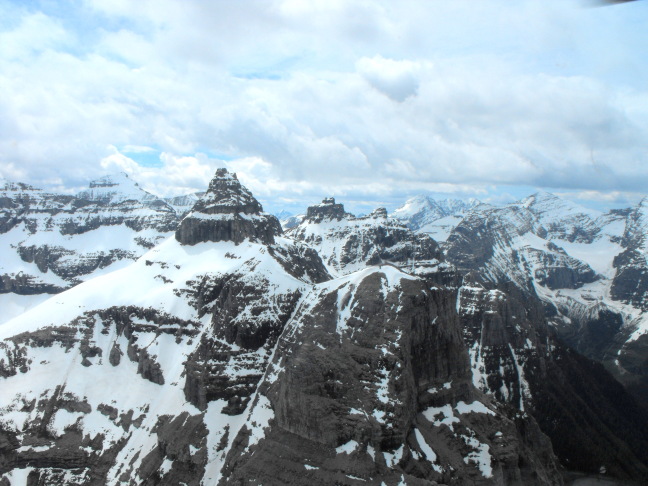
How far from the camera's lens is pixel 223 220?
161 meters

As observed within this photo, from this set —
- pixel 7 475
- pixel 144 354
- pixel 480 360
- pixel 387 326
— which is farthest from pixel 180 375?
pixel 480 360

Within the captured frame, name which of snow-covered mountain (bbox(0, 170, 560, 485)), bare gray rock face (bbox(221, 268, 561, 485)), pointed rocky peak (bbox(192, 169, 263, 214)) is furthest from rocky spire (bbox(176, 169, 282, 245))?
bare gray rock face (bbox(221, 268, 561, 485))

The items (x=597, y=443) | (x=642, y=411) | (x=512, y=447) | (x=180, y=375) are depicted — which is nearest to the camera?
(x=512, y=447)

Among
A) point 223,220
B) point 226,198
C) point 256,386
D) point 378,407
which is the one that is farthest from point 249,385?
point 226,198

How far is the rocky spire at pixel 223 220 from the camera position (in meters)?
160

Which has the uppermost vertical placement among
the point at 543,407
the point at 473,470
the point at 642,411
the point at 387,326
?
the point at 387,326

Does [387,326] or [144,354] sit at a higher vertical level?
[387,326]

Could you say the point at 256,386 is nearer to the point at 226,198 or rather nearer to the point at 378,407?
the point at 378,407

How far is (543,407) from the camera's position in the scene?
169 meters

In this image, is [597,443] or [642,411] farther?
[642,411]

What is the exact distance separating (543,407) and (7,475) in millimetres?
171004

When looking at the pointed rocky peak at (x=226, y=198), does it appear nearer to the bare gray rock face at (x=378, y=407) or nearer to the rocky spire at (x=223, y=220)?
the rocky spire at (x=223, y=220)

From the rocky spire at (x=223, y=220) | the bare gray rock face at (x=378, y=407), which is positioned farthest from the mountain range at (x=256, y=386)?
the rocky spire at (x=223, y=220)

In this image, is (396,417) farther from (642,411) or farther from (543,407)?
(642,411)
